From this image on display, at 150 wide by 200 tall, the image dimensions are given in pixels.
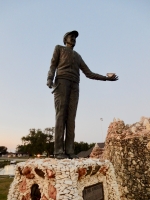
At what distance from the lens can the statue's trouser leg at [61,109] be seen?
3426 millimetres

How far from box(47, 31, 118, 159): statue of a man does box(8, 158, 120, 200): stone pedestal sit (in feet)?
1.70

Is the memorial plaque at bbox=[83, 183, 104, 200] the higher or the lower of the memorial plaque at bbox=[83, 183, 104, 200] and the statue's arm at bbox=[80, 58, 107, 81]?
the lower

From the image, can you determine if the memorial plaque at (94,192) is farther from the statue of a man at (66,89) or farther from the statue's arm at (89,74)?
the statue's arm at (89,74)

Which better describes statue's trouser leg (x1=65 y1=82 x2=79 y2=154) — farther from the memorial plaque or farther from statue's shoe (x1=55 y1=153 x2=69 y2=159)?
the memorial plaque

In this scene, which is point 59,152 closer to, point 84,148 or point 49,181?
point 49,181

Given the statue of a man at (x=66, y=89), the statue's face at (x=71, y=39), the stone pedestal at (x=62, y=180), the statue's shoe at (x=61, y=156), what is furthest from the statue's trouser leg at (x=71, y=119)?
the statue's face at (x=71, y=39)

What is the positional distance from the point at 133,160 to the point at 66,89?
6546 mm

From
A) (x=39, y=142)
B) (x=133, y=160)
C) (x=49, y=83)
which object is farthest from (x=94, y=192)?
(x=39, y=142)

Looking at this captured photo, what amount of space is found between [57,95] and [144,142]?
6452 millimetres

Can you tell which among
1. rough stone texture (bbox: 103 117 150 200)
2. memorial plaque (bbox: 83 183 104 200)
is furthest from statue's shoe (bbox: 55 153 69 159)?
rough stone texture (bbox: 103 117 150 200)

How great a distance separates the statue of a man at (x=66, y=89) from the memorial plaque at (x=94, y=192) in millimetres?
626

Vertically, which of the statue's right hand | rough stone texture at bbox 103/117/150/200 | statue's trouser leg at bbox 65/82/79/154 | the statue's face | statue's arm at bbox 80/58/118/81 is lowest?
rough stone texture at bbox 103/117/150/200

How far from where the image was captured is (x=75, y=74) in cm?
378

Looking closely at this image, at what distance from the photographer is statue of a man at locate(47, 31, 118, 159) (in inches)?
137
